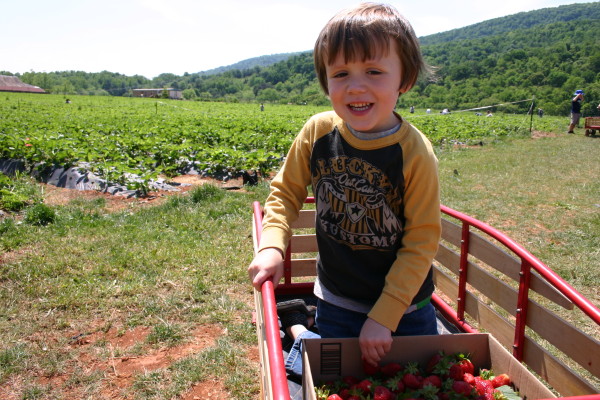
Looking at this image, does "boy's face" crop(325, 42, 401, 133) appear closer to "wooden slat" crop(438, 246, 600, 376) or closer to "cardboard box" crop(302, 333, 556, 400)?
"cardboard box" crop(302, 333, 556, 400)

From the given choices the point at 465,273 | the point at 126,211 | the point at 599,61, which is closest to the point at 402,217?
the point at 465,273

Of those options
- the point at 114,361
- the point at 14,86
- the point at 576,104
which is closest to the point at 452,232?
the point at 114,361

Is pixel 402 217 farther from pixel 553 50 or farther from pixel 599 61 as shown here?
pixel 553 50

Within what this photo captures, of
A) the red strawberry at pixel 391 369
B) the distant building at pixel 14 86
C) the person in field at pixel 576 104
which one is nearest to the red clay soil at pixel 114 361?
the red strawberry at pixel 391 369

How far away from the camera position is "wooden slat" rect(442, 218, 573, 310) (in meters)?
1.89

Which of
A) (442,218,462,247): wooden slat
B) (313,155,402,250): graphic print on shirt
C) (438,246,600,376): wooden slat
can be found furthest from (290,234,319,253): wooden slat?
A: (313,155,402,250): graphic print on shirt

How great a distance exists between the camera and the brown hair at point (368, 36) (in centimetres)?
158

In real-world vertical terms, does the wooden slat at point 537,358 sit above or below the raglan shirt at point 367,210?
below

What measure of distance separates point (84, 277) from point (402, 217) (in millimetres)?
3687

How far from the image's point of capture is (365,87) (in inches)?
63.1

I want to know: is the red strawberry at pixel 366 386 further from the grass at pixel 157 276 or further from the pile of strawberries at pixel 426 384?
the grass at pixel 157 276

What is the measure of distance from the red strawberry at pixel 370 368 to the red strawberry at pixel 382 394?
156mm

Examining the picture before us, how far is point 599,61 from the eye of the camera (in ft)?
201

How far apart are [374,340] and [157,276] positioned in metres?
3.40
